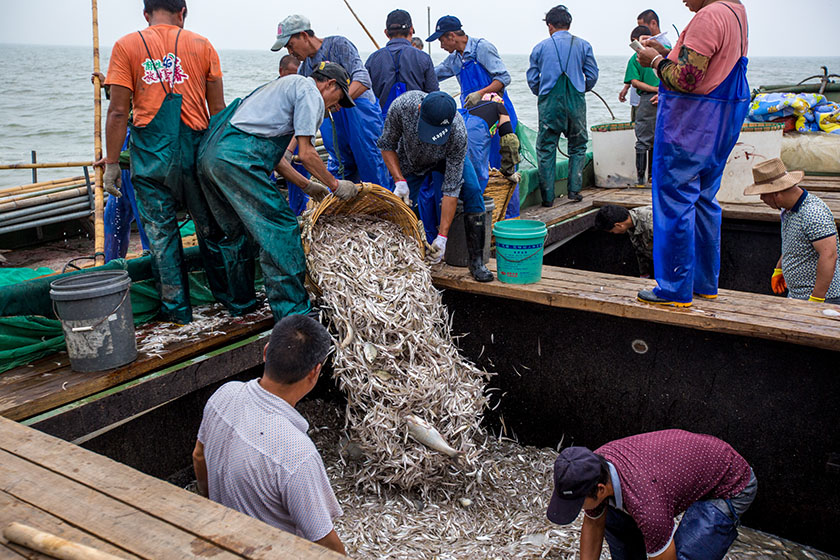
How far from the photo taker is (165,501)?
2.16 meters

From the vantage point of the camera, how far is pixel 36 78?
56469mm

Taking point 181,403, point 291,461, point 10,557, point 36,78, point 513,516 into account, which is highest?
point 36,78

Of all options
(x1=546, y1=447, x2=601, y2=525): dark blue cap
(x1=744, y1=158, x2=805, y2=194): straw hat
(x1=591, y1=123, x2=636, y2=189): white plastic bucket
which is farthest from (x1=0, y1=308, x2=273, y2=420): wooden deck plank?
(x1=591, y1=123, x2=636, y2=189): white plastic bucket

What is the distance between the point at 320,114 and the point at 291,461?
2358 millimetres

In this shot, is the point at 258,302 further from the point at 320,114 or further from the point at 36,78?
the point at 36,78

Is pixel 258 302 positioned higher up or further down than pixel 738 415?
higher up

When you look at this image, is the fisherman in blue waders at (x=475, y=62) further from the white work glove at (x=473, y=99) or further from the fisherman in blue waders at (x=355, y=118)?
the fisherman in blue waders at (x=355, y=118)

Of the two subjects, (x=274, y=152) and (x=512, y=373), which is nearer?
(x=274, y=152)

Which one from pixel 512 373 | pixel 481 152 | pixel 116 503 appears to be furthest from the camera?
pixel 481 152

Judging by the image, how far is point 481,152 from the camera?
609 centimetres

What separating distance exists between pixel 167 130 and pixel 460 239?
2276 millimetres

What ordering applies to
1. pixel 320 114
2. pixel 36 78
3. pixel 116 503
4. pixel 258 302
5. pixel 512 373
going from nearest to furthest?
1. pixel 116 503
2. pixel 320 114
3. pixel 258 302
4. pixel 512 373
5. pixel 36 78

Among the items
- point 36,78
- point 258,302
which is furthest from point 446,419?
point 36,78

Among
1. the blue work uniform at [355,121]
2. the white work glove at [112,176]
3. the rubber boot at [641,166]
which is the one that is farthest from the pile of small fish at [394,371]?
the rubber boot at [641,166]
